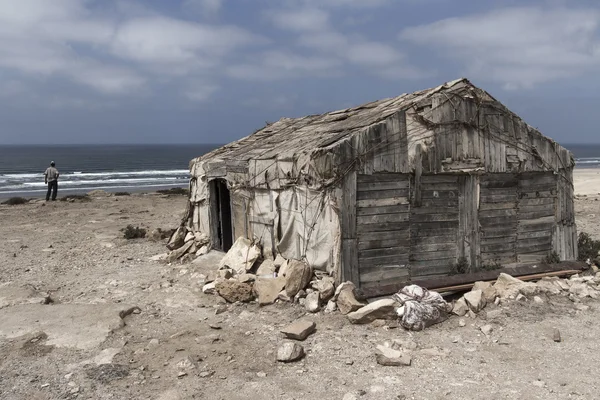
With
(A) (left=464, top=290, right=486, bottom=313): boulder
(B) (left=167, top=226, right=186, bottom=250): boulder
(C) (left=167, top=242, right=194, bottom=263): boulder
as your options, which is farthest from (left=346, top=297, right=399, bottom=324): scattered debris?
(B) (left=167, top=226, right=186, bottom=250): boulder

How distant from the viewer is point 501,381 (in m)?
5.71

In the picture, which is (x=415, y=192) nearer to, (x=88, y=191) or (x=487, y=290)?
(x=487, y=290)

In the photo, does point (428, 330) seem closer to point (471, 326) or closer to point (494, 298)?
point (471, 326)

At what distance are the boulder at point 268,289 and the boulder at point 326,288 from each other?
2.33 ft

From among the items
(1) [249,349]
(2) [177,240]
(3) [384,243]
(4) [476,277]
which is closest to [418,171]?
(3) [384,243]

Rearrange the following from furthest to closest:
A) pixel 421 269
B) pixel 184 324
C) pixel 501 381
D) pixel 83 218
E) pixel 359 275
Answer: pixel 83 218 < pixel 421 269 < pixel 359 275 < pixel 184 324 < pixel 501 381

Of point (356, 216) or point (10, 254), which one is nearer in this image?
point (356, 216)

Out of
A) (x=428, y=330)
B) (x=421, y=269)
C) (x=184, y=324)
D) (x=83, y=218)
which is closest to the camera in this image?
(x=428, y=330)

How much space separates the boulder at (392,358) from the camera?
6.13 meters

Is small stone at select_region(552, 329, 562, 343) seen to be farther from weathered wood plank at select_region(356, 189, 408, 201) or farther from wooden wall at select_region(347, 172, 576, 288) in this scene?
weathered wood plank at select_region(356, 189, 408, 201)

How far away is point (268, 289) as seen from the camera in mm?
8633

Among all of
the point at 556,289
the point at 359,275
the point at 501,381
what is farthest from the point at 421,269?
the point at 501,381

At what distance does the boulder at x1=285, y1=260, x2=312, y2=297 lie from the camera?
8500mm

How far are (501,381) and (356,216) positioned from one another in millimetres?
3480
